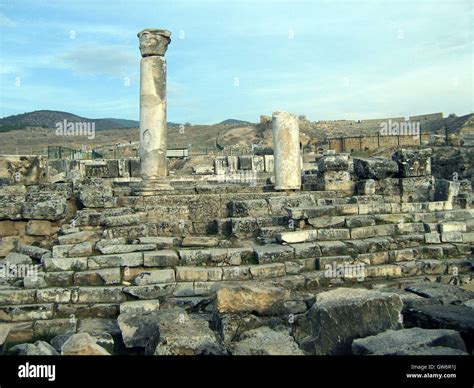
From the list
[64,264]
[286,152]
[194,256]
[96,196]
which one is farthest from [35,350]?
[286,152]

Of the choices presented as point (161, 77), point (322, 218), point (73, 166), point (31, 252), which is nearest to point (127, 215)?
point (31, 252)

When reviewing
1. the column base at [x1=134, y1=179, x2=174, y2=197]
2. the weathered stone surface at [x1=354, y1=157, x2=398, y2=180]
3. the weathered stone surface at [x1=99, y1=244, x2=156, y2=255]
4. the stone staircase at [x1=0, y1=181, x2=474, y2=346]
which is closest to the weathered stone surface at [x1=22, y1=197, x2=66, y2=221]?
the stone staircase at [x1=0, y1=181, x2=474, y2=346]

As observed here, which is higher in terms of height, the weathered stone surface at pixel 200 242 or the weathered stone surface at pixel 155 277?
the weathered stone surface at pixel 200 242

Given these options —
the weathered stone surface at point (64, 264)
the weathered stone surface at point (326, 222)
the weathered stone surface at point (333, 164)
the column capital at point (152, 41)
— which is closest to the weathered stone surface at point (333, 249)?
the weathered stone surface at point (326, 222)

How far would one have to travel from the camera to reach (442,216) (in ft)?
32.3

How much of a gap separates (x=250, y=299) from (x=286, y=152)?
711 cm

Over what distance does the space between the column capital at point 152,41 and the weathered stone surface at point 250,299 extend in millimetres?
8569

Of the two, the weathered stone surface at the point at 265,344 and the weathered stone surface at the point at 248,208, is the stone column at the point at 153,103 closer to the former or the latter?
the weathered stone surface at the point at 248,208

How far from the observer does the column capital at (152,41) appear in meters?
12.1

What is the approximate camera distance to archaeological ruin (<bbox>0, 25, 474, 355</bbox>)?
4.87 metres

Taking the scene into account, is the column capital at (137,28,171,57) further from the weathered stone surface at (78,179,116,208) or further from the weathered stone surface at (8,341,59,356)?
the weathered stone surface at (8,341,59,356)

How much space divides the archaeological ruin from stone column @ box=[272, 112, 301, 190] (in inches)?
1.5

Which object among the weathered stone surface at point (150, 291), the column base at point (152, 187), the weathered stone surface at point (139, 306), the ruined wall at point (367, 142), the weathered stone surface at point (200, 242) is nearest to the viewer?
the weathered stone surface at point (139, 306)
